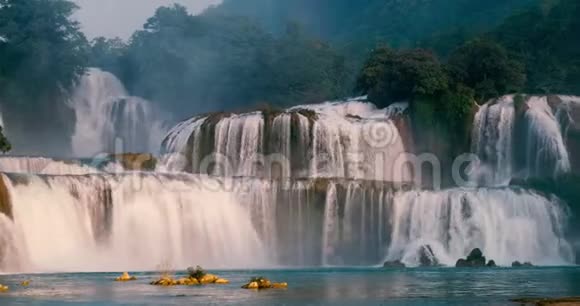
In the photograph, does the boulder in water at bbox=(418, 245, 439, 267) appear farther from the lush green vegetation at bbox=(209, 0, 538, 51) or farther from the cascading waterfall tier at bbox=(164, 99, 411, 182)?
the lush green vegetation at bbox=(209, 0, 538, 51)

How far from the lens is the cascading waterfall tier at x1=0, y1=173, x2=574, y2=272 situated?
59000 millimetres

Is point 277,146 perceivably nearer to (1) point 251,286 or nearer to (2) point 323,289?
(1) point 251,286

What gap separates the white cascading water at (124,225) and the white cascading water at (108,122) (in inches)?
988

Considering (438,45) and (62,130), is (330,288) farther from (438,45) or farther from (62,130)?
(438,45)

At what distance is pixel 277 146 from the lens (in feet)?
231

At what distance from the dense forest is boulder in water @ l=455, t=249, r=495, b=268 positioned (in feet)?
46.8

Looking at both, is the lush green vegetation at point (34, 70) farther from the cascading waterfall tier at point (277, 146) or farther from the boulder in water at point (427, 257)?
the boulder in water at point (427, 257)

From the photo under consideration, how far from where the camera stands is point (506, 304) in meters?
34.8

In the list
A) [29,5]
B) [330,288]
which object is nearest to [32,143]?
[29,5]

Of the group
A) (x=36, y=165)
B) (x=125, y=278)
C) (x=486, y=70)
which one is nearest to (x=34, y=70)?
(x=36, y=165)

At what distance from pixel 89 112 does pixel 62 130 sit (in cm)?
212

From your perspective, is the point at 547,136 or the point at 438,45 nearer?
the point at 547,136

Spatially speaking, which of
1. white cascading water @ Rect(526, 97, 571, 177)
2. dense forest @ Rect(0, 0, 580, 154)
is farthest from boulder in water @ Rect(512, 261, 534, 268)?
dense forest @ Rect(0, 0, 580, 154)

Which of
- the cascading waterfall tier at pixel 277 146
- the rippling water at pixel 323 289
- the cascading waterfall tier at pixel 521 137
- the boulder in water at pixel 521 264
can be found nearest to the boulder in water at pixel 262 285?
the rippling water at pixel 323 289
